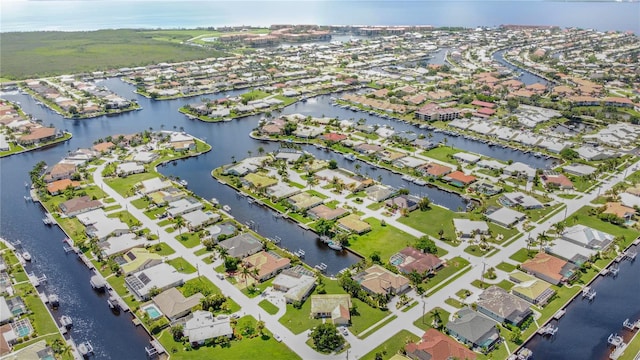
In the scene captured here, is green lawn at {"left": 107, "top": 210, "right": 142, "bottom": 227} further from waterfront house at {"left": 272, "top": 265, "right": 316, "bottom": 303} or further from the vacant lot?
the vacant lot

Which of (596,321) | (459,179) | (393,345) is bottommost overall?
(596,321)

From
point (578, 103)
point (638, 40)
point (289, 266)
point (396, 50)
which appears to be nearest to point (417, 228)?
point (289, 266)

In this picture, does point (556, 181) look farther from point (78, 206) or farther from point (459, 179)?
point (78, 206)

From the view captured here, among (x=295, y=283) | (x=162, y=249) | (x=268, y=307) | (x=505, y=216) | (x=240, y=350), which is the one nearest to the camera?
(x=240, y=350)

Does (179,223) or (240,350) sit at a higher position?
(179,223)

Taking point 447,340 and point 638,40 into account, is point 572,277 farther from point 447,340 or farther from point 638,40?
point 638,40

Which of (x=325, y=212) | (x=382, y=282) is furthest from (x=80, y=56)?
(x=382, y=282)

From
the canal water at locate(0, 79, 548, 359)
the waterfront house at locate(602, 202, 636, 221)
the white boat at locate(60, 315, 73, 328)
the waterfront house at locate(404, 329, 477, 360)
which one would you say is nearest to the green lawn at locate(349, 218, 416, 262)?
the canal water at locate(0, 79, 548, 359)
